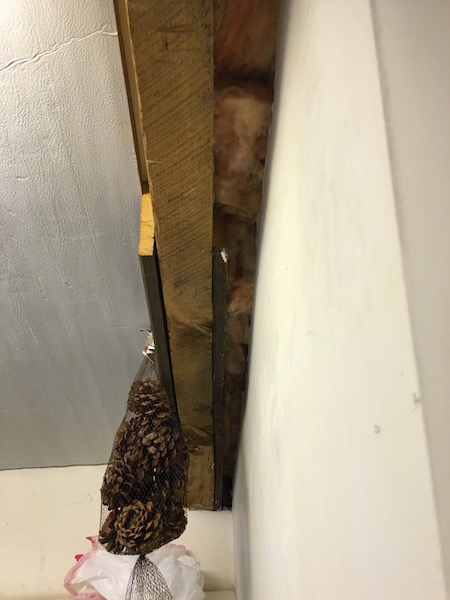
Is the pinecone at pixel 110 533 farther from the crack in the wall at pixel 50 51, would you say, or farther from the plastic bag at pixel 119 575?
the crack in the wall at pixel 50 51

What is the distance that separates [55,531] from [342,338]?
201 cm

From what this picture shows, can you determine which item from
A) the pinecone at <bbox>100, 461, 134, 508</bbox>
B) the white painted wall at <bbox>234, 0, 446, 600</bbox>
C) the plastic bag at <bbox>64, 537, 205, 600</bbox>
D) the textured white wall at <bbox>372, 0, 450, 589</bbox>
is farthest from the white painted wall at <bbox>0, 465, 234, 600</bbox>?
the textured white wall at <bbox>372, 0, 450, 589</bbox>

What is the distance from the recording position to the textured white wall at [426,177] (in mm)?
261

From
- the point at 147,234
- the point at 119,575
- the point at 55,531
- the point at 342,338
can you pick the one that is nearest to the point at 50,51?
the point at 147,234

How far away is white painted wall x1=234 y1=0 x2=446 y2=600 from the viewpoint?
292 mm

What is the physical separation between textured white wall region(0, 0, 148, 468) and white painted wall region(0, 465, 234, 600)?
371 mm

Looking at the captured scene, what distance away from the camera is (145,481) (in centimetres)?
115

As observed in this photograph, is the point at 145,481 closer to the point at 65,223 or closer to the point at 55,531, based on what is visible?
the point at 65,223

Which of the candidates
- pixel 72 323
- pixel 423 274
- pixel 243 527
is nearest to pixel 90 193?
pixel 72 323

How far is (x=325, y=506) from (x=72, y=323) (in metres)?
1.07

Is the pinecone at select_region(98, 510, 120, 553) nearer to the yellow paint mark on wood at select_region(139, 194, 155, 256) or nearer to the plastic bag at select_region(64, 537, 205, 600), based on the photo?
the plastic bag at select_region(64, 537, 205, 600)

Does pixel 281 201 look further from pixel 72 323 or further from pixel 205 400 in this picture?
pixel 72 323

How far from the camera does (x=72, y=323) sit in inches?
55.1

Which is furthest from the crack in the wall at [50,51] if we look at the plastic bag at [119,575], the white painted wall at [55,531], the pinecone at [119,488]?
the white painted wall at [55,531]
